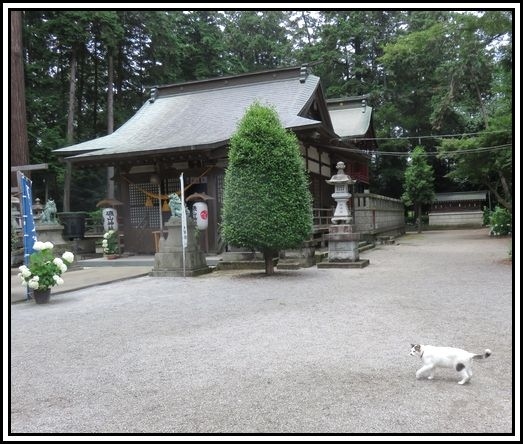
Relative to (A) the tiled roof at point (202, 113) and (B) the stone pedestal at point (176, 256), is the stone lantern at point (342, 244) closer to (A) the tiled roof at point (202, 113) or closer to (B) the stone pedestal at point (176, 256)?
(A) the tiled roof at point (202, 113)

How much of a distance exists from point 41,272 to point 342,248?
705 centimetres

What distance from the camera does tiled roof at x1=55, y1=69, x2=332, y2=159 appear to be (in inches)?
569

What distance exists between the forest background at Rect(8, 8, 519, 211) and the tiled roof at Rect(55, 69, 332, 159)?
2.49 metres

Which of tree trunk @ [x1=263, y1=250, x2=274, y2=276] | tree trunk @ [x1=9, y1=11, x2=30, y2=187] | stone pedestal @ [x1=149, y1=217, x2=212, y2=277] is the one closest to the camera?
tree trunk @ [x1=263, y1=250, x2=274, y2=276]

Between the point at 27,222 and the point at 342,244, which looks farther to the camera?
the point at 342,244

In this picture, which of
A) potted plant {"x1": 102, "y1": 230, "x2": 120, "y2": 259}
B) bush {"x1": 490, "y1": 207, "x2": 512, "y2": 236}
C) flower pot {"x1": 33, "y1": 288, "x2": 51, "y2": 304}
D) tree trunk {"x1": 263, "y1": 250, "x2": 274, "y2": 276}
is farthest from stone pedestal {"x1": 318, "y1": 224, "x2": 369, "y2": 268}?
bush {"x1": 490, "y1": 207, "x2": 512, "y2": 236}

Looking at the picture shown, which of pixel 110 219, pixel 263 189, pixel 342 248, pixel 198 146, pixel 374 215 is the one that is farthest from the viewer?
pixel 374 215

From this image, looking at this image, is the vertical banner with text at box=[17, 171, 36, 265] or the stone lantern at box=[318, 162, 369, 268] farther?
the stone lantern at box=[318, 162, 369, 268]

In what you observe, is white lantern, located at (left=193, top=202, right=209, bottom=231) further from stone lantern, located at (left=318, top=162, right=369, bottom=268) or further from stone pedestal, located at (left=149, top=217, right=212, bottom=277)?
stone lantern, located at (left=318, top=162, right=369, bottom=268)

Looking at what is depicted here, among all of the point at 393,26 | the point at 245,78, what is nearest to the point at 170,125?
the point at 245,78

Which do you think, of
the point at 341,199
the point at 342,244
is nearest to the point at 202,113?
the point at 341,199

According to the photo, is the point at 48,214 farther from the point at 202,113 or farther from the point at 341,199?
the point at 341,199

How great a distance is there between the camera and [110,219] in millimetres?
15648

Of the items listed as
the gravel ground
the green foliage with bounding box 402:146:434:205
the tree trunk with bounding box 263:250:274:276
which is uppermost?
the green foliage with bounding box 402:146:434:205
